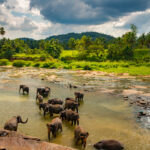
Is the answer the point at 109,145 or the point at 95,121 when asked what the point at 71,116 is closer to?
the point at 95,121

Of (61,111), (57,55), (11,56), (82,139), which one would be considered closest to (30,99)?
(61,111)

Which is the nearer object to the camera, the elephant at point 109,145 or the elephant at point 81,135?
the elephant at point 109,145

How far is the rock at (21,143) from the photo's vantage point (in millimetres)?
7980

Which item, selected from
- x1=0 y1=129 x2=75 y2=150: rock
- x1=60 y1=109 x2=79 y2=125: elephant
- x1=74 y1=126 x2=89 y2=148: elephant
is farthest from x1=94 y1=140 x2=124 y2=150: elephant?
x1=60 y1=109 x2=79 y2=125: elephant

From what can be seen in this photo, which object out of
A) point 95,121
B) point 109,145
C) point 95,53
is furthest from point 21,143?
point 95,53

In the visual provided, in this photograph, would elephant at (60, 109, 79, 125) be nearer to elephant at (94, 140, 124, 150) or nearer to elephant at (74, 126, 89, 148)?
elephant at (74, 126, 89, 148)

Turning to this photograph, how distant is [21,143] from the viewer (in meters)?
8.28

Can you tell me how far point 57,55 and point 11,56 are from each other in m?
23.8

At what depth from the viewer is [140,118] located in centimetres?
1423

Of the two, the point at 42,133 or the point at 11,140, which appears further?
the point at 42,133

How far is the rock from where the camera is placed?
7.98m

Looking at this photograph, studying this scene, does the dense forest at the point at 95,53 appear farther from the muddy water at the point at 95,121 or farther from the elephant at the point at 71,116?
the elephant at the point at 71,116

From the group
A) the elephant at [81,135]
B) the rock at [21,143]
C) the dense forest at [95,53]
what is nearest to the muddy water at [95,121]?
the elephant at [81,135]

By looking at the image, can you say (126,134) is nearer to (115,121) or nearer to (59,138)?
(115,121)
